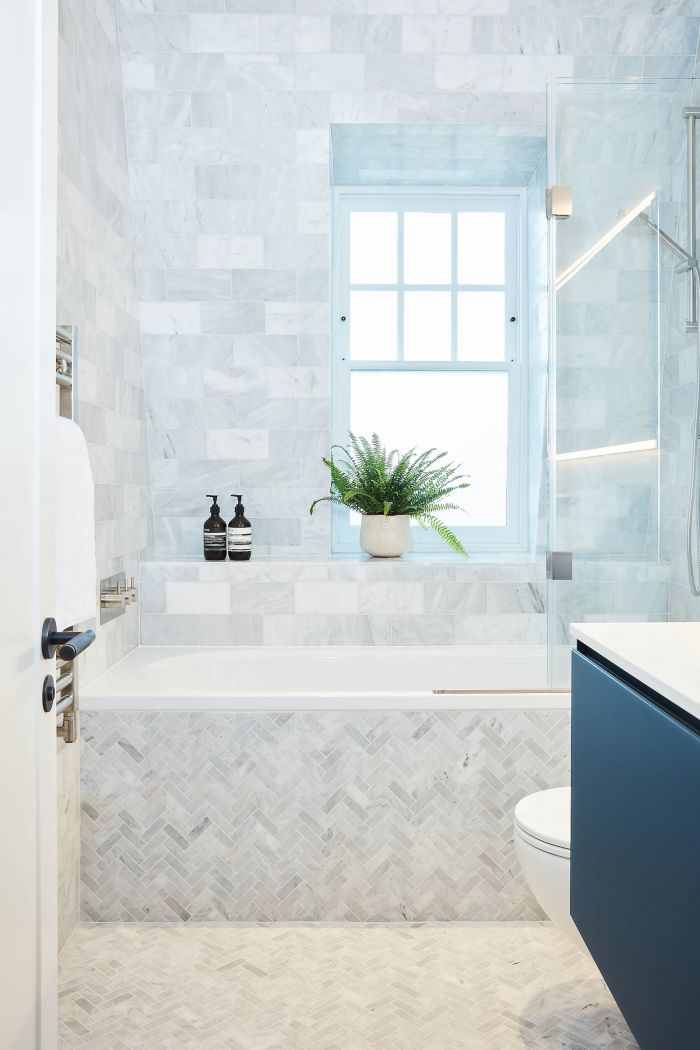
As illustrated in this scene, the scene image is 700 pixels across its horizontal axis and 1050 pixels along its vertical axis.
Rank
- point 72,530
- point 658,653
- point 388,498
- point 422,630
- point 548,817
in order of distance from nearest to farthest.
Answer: point 658,653
point 72,530
point 548,817
point 422,630
point 388,498

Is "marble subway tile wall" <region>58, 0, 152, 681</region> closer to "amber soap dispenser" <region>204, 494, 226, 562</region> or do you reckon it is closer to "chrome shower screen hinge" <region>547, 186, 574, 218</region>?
"amber soap dispenser" <region>204, 494, 226, 562</region>

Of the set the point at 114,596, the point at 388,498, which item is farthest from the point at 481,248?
the point at 114,596

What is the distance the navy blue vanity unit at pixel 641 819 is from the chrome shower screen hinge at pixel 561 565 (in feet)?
2.53

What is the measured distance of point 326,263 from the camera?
321cm

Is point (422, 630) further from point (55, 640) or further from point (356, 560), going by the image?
point (55, 640)

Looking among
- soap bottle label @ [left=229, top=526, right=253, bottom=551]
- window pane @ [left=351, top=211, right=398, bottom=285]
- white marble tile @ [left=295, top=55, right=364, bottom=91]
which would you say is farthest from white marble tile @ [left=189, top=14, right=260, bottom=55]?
soap bottle label @ [left=229, top=526, right=253, bottom=551]

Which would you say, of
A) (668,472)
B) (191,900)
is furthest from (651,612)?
(191,900)

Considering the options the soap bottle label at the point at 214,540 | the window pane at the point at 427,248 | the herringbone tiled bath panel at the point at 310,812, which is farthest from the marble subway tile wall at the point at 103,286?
the window pane at the point at 427,248

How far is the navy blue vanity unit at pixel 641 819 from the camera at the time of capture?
1.01 metres

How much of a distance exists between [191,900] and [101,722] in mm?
559

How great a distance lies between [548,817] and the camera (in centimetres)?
187

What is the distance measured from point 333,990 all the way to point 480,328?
2607 millimetres

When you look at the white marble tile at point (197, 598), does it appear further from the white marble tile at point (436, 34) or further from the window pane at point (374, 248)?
the white marble tile at point (436, 34)

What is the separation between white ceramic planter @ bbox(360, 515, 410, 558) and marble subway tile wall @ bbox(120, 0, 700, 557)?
0.67 ft
